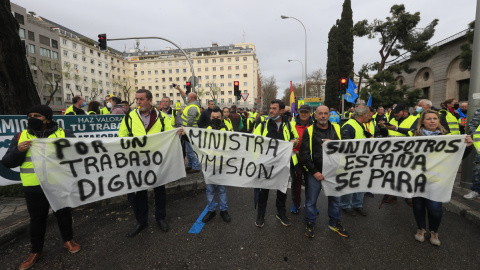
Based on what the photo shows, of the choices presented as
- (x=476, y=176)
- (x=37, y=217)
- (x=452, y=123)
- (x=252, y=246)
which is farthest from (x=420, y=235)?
(x=37, y=217)

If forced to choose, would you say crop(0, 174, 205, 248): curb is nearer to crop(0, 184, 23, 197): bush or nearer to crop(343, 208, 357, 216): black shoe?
crop(0, 184, 23, 197): bush

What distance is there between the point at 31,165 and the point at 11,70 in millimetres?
3647

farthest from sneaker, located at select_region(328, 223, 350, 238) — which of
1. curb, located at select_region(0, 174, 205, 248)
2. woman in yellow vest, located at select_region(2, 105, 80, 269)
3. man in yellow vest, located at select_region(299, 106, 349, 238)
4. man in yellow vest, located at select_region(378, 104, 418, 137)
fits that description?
woman in yellow vest, located at select_region(2, 105, 80, 269)

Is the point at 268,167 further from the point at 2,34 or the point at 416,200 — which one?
the point at 2,34

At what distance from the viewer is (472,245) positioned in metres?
2.99

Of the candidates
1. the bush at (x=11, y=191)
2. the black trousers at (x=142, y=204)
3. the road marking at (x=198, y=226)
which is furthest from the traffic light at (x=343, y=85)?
the bush at (x=11, y=191)

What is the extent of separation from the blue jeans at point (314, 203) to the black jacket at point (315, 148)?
19cm

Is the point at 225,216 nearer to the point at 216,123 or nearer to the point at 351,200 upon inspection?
the point at 216,123

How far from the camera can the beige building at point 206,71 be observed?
2982 inches

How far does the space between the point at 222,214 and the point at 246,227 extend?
1.62 feet

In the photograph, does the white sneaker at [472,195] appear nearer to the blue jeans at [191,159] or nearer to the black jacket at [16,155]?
the blue jeans at [191,159]

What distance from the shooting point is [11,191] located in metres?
4.64

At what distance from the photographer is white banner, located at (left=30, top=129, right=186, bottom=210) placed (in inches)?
109

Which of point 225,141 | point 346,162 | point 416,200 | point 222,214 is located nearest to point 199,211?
point 222,214
